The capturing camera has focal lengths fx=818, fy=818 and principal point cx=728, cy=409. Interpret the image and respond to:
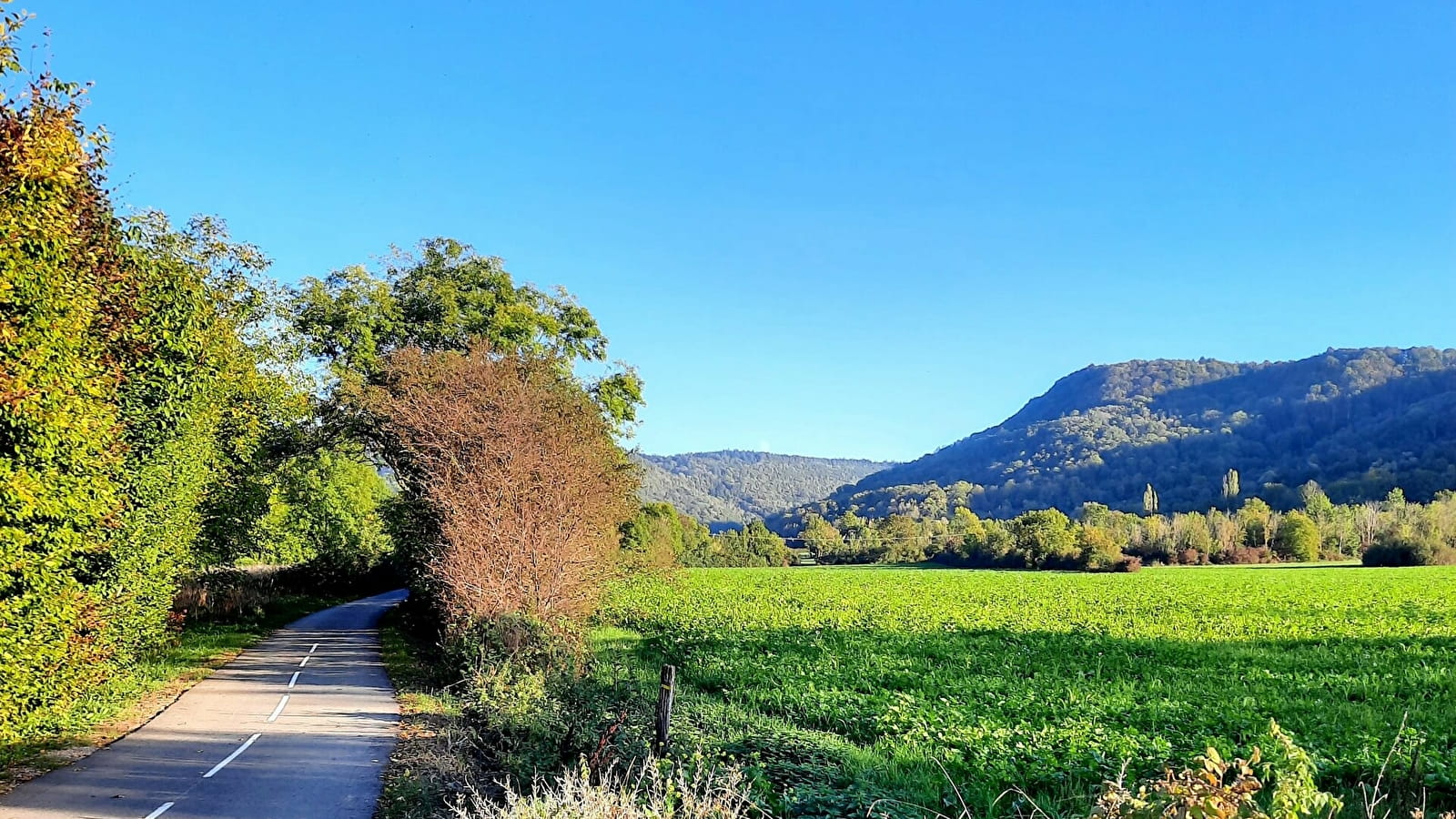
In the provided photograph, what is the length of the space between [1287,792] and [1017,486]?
195344mm

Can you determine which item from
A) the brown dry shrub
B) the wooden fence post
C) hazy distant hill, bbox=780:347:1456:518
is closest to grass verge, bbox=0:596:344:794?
the brown dry shrub

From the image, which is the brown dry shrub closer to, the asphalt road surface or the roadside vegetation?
the roadside vegetation

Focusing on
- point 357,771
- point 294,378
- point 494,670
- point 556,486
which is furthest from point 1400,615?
point 294,378

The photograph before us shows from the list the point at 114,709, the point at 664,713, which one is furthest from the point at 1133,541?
the point at 664,713

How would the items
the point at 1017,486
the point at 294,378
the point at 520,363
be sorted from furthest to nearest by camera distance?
the point at 1017,486
the point at 294,378
the point at 520,363

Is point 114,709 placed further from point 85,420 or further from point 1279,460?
point 1279,460

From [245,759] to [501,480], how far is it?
714 centimetres

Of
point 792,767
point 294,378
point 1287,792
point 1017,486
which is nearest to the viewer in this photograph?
point 1287,792

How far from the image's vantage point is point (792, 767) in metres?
8.27

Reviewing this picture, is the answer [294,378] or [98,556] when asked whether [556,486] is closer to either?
[98,556]

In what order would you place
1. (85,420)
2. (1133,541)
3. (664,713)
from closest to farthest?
(664,713) → (85,420) → (1133,541)

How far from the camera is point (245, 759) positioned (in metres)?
11.3

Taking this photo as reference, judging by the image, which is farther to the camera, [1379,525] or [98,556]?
[1379,525]

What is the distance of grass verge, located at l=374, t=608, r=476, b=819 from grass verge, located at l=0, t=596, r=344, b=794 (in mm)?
4304
